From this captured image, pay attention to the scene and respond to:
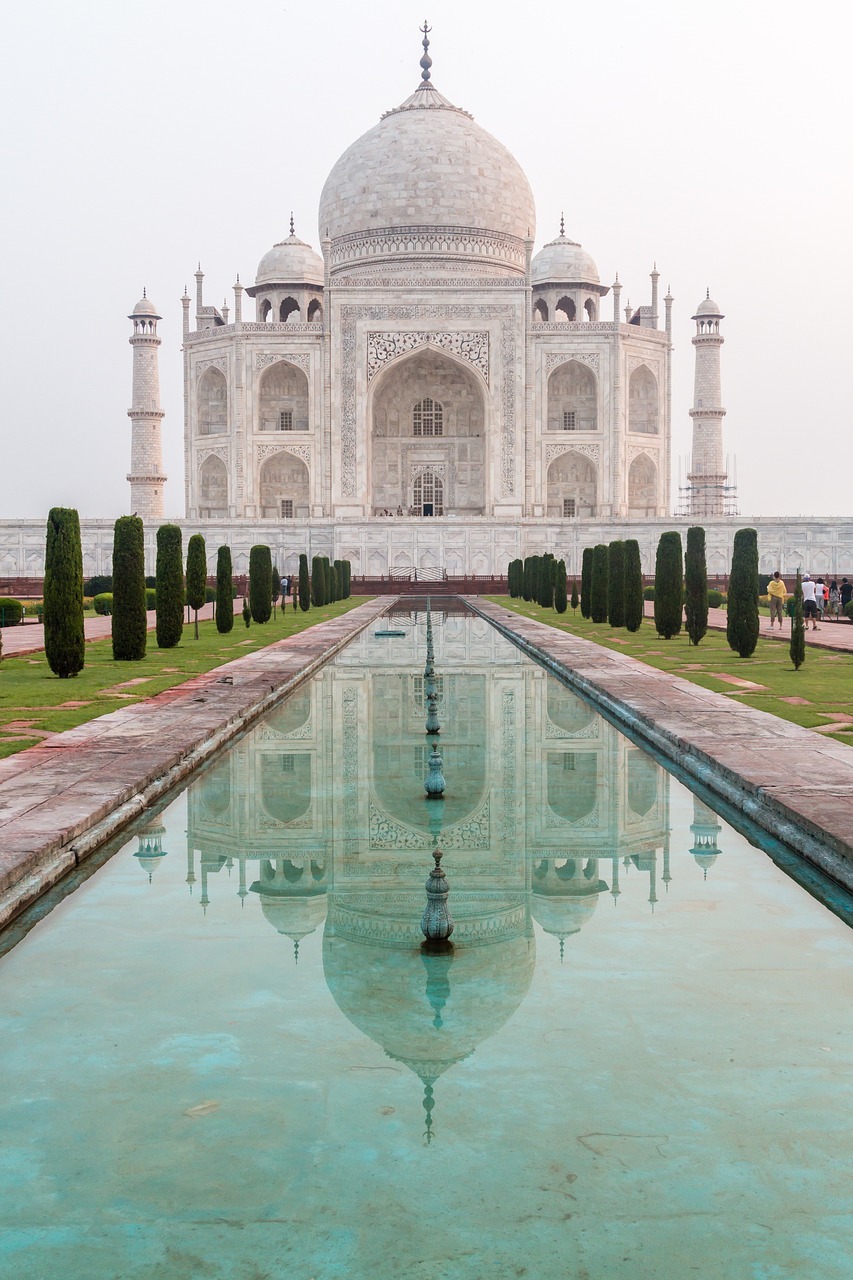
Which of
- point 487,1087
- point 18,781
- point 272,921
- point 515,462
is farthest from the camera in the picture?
point 515,462

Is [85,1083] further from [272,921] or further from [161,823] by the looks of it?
[161,823]

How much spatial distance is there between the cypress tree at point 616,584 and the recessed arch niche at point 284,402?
20340mm

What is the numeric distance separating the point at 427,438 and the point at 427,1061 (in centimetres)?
3433

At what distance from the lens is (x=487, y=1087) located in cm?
218

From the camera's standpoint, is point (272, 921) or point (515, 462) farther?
point (515, 462)

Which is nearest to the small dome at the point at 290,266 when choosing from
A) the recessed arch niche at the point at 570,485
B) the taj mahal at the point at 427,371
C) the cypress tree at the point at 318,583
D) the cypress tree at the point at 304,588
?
the taj mahal at the point at 427,371

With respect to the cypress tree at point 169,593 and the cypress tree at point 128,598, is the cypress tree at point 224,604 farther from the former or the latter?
the cypress tree at point 128,598

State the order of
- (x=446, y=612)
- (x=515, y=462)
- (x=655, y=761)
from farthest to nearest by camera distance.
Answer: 1. (x=515, y=462)
2. (x=446, y=612)
3. (x=655, y=761)

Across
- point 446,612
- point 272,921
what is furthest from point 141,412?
point 272,921

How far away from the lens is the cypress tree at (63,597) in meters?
9.31

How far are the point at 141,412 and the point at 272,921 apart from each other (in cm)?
3347

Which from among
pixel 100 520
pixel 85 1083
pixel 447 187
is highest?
pixel 447 187

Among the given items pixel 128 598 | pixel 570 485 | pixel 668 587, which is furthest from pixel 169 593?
pixel 570 485

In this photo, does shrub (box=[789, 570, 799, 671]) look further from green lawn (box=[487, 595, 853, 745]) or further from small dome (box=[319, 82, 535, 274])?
small dome (box=[319, 82, 535, 274])
